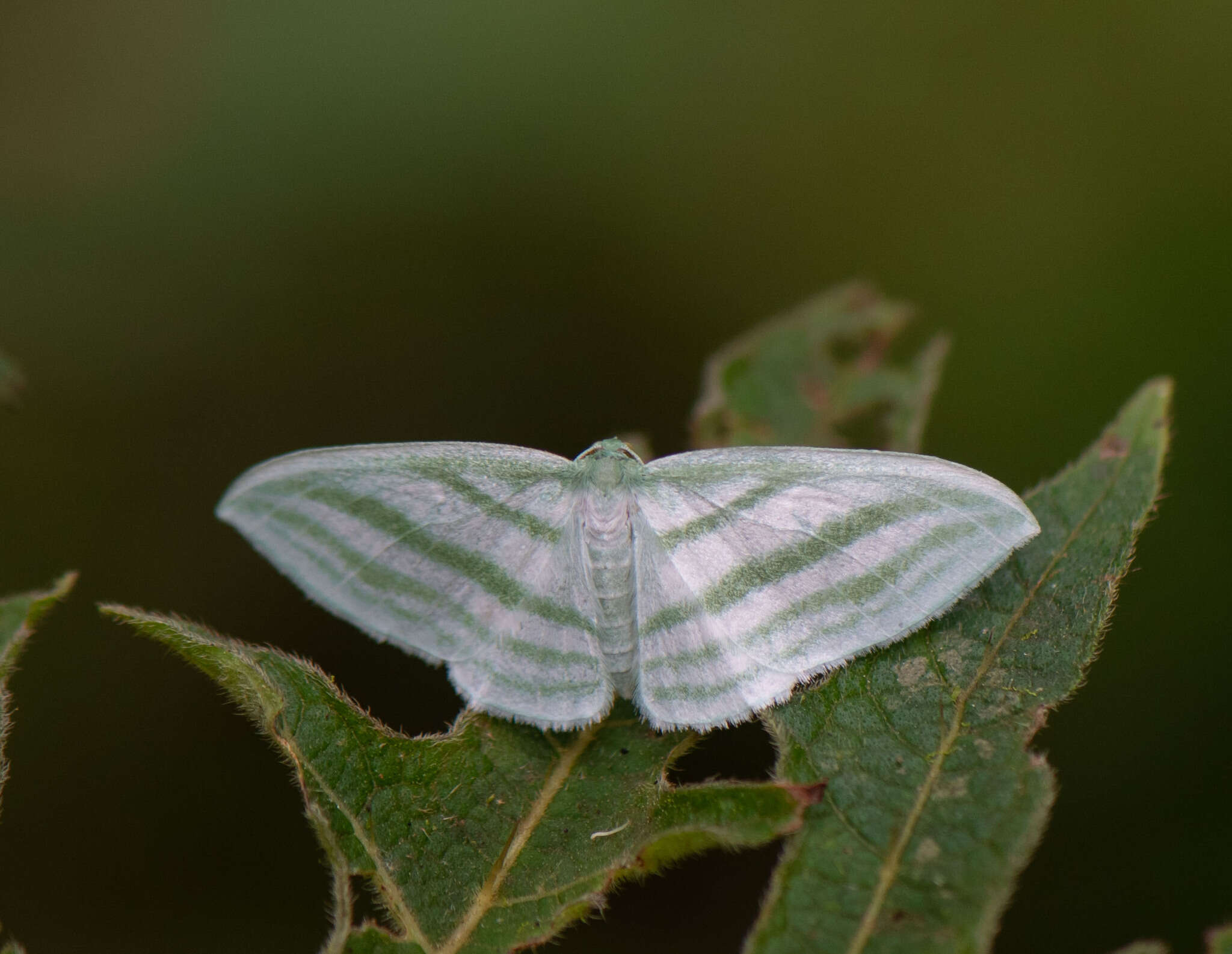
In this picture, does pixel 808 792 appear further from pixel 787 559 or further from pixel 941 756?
pixel 787 559

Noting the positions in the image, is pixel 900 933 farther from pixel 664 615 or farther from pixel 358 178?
pixel 358 178

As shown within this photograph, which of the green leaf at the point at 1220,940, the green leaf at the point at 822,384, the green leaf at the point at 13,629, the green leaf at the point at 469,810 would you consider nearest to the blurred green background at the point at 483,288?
the green leaf at the point at 822,384

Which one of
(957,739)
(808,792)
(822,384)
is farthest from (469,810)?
(822,384)

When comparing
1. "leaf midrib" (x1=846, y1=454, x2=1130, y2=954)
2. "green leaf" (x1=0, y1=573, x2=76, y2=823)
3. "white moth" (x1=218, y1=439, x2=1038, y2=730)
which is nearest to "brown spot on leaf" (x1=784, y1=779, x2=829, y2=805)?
"leaf midrib" (x1=846, y1=454, x2=1130, y2=954)

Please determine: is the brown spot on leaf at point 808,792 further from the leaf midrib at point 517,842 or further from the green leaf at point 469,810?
the leaf midrib at point 517,842

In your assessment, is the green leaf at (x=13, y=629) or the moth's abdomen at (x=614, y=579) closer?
the green leaf at (x=13, y=629)

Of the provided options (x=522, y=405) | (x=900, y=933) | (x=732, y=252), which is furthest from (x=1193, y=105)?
(x=900, y=933)
